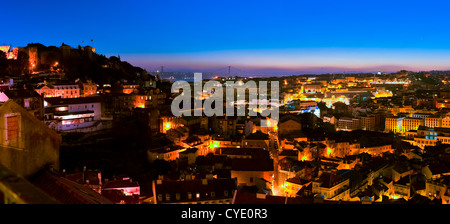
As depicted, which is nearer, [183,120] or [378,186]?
[378,186]

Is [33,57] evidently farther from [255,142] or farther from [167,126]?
[255,142]

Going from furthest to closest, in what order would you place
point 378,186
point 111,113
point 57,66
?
point 57,66, point 111,113, point 378,186

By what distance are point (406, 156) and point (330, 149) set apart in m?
4.56

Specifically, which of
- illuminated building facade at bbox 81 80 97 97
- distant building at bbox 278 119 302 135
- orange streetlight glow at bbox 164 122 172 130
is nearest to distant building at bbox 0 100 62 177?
orange streetlight glow at bbox 164 122 172 130

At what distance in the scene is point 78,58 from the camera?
2941 centimetres

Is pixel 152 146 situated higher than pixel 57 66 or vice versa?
pixel 57 66

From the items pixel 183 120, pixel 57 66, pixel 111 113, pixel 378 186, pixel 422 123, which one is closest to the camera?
pixel 378 186

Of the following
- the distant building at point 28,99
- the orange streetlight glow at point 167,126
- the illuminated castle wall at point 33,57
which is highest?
the illuminated castle wall at point 33,57

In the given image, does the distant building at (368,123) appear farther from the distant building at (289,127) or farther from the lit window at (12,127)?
the lit window at (12,127)

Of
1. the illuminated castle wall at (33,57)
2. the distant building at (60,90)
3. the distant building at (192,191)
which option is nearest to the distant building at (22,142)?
the distant building at (192,191)

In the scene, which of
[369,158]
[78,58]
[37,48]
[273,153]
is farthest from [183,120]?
[37,48]

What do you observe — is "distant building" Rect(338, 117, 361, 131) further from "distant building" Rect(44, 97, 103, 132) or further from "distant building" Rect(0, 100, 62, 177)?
"distant building" Rect(0, 100, 62, 177)

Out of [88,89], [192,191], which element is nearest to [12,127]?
[192,191]
